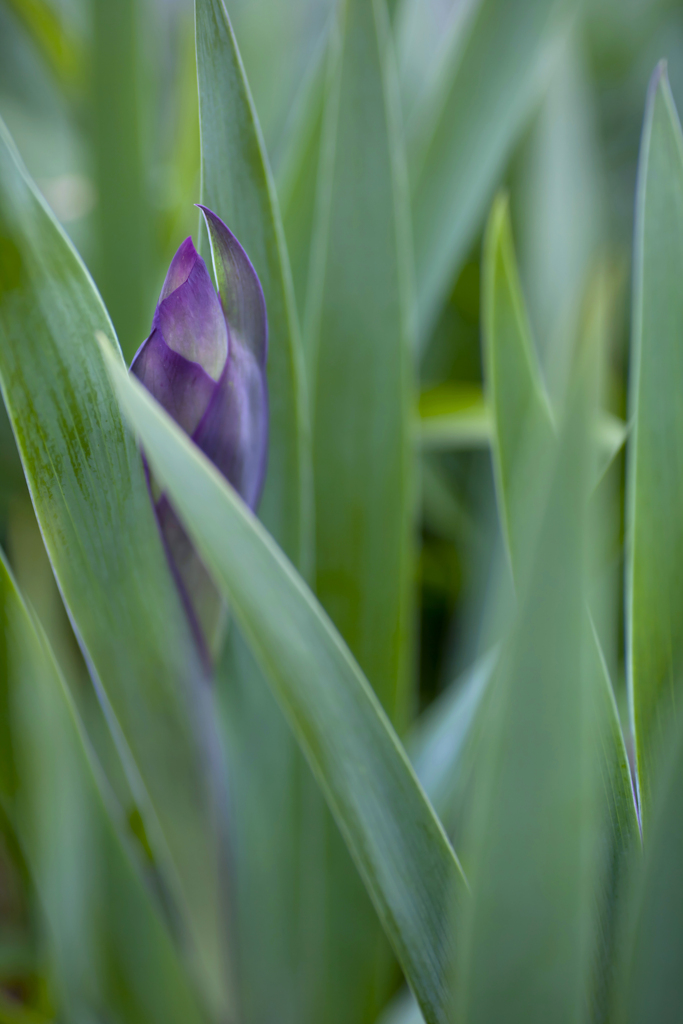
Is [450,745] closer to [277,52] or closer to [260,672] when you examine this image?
[260,672]

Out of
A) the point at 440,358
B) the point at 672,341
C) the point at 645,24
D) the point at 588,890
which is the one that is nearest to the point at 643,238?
the point at 672,341

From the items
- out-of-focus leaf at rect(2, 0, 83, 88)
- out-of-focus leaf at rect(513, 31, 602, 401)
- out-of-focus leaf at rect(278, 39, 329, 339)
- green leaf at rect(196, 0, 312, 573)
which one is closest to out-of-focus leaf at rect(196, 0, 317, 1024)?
green leaf at rect(196, 0, 312, 573)

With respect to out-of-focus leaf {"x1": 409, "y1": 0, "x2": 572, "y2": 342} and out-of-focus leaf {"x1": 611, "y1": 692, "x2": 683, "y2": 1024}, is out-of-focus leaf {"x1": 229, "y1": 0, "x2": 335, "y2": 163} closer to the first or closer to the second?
out-of-focus leaf {"x1": 409, "y1": 0, "x2": 572, "y2": 342}

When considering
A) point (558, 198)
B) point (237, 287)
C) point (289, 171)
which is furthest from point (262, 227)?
point (558, 198)

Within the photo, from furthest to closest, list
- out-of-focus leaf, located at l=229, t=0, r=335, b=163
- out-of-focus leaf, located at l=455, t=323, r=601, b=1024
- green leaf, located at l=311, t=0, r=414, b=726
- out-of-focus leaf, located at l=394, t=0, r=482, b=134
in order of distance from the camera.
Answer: out-of-focus leaf, located at l=229, t=0, r=335, b=163 < out-of-focus leaf, located at l=394, t=0, r=482, b=134 < green leaf, located at l=311, t=0, r=414, b=726 < out-of-focus leaf, located at l=455, t=323, r=601, b=1024

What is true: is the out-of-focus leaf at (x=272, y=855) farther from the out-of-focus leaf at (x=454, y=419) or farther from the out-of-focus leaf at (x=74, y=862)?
the out-of-focus leaf at (x=454, y=419)

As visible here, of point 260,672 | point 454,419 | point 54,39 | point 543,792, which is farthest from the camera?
point 54,39
